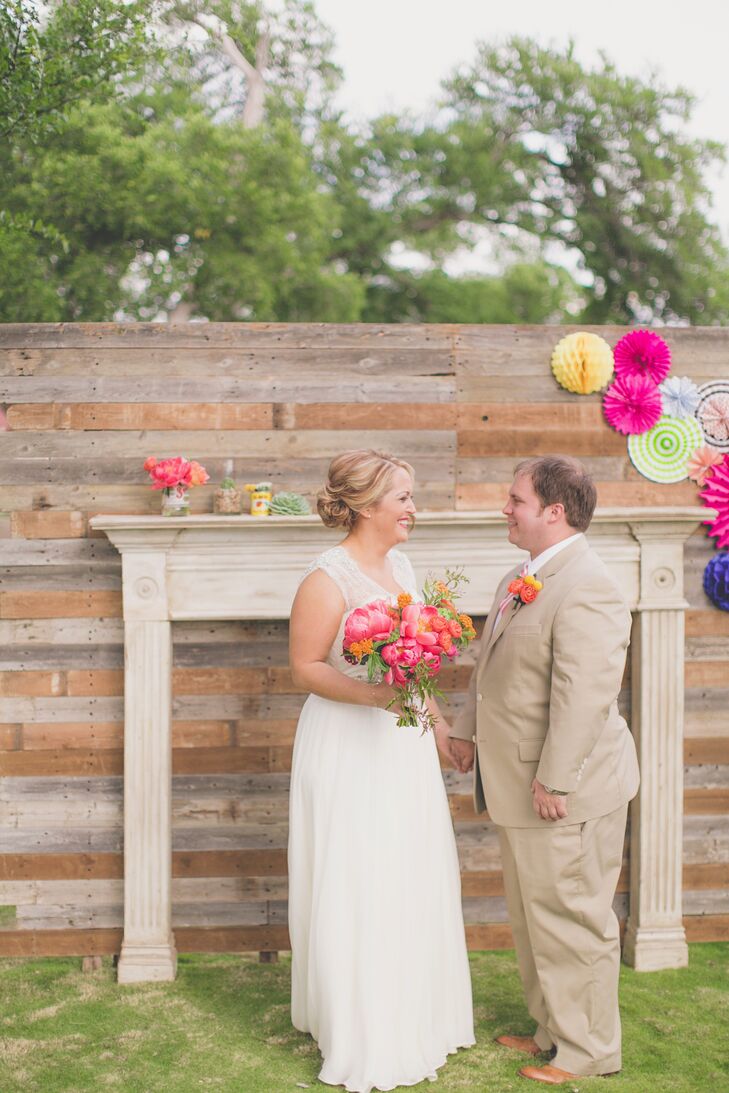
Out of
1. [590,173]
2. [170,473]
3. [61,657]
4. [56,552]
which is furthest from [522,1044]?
[590,173]

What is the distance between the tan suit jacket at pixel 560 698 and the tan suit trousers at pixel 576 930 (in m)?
0.08

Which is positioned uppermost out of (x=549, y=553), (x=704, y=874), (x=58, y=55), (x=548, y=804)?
(x=58, y=55)

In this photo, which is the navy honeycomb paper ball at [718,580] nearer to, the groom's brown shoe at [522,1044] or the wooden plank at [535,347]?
the wooden plank at [535,347]

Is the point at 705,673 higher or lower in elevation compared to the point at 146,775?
higher

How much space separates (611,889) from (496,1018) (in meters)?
0.76

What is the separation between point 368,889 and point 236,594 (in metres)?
1.28

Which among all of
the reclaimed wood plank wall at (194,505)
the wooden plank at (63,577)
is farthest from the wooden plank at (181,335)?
the wooden plank at (63,577)

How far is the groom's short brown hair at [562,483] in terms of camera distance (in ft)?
9.92

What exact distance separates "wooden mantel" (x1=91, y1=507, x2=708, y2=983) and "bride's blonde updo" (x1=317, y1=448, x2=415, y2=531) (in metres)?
0.62

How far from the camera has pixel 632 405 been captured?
4.02 meters

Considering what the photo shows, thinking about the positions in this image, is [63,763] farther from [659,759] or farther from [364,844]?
[659,759]

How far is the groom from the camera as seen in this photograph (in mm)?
2973

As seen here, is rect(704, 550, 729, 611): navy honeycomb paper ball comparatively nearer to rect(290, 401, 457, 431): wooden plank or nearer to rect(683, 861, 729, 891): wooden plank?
rect(683, 861, 729, 891): wooden plank

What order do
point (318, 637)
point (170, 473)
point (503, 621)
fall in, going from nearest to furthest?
1. point (318, 637)
2. point (503, 621)
3. point (170, 473)
